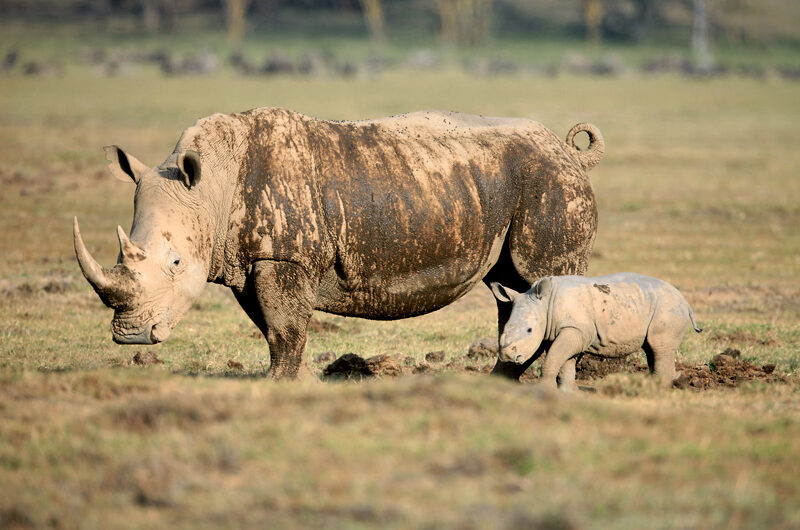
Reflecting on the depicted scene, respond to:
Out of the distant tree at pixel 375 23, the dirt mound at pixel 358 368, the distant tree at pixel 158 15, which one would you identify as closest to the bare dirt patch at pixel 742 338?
the dirt mound at pixel 358 368

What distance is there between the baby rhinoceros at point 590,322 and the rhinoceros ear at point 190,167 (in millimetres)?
2596

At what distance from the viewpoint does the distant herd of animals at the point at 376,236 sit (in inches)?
312

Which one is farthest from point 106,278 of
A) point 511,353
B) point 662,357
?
point 662,357

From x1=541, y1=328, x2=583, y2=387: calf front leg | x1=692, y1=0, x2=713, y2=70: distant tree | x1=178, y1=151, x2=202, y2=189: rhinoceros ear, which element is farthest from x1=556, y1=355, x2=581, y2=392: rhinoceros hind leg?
x1=692, y1=0, x2=713, y2=70: distant tree

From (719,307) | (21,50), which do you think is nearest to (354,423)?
(719,307)

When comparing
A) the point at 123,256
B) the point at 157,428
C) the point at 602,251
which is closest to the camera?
the point at 157,428

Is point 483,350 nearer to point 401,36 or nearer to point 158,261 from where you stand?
point 158,261

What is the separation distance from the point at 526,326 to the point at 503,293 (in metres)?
0.53

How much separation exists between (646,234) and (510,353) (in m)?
11.0

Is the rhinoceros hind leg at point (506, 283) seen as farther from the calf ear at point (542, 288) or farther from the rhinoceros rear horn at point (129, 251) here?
the rhinoceros rear horn at point (129, 251)

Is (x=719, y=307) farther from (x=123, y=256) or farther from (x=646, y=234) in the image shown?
(x=123, y=256)

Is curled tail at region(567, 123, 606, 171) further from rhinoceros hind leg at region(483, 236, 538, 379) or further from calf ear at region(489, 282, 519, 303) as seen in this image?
calf ear at region(489, 282, 519, 303)

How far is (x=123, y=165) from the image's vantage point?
27.7ft

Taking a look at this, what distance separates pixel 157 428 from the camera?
605 cm
